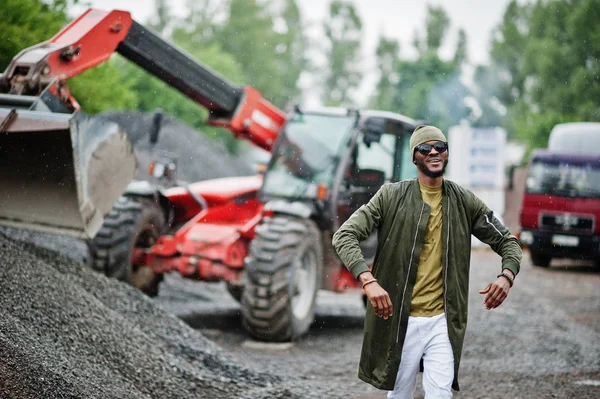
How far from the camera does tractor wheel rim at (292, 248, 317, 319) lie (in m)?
→ 9.59

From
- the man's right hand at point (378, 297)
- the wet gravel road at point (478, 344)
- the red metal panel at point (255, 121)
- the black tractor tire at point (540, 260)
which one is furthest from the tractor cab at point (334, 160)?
the black tractor tire at point (540, 260)

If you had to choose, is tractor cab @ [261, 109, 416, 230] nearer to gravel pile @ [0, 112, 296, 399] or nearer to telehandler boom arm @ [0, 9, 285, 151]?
telehandler boom arm @ [0, 9, 285, 151]

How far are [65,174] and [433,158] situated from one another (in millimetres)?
4211

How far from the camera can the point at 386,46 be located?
6812 centimetres

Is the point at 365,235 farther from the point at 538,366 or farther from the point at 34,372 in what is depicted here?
the point at 538,366

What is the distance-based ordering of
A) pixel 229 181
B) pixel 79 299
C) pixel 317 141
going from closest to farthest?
pixel 79 299
pixel 317 141
pixel 229 181

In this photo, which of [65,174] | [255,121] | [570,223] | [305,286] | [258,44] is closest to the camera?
[65,174]

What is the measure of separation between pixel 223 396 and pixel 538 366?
11.4 feet

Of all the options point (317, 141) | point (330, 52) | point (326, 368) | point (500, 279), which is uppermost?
point (330, 52)

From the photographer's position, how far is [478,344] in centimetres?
977

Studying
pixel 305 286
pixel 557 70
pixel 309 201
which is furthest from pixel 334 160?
pixel 557 70

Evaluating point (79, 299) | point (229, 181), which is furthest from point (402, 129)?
point (79, 299)

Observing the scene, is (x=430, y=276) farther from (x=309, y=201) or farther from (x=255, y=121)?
(x=255, y=121)

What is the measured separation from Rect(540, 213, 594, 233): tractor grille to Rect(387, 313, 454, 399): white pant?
15691mm
